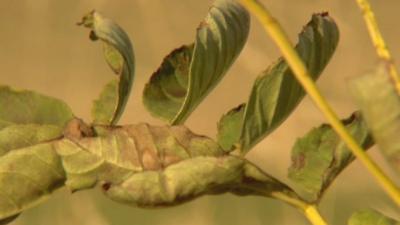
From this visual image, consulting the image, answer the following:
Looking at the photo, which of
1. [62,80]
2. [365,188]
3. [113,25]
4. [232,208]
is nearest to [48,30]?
[62,80]

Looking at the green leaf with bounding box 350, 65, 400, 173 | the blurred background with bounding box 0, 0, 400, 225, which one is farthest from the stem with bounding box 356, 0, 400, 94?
the blurred background with bounding box 0, 0, 400, 225

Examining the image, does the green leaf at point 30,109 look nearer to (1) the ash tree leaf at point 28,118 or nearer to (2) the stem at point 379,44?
(1) the ash tree leaf at point 28,118

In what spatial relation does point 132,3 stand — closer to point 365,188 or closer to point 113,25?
point 365,188

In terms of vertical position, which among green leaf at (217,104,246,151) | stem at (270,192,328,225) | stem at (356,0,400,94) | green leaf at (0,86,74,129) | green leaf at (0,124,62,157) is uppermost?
stem at (356,0,400,94)

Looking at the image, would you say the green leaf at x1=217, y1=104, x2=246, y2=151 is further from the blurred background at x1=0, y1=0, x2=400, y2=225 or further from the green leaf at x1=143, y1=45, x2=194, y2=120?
the blurred background at x1=0, y1=0, x2=400, y2=225

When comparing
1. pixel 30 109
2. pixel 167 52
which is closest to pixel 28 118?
pixel 30 109

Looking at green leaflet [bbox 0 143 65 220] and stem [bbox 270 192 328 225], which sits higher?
green leaflet [bbox 0 143 65 220]

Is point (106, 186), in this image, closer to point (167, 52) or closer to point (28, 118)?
point (28, 118)
